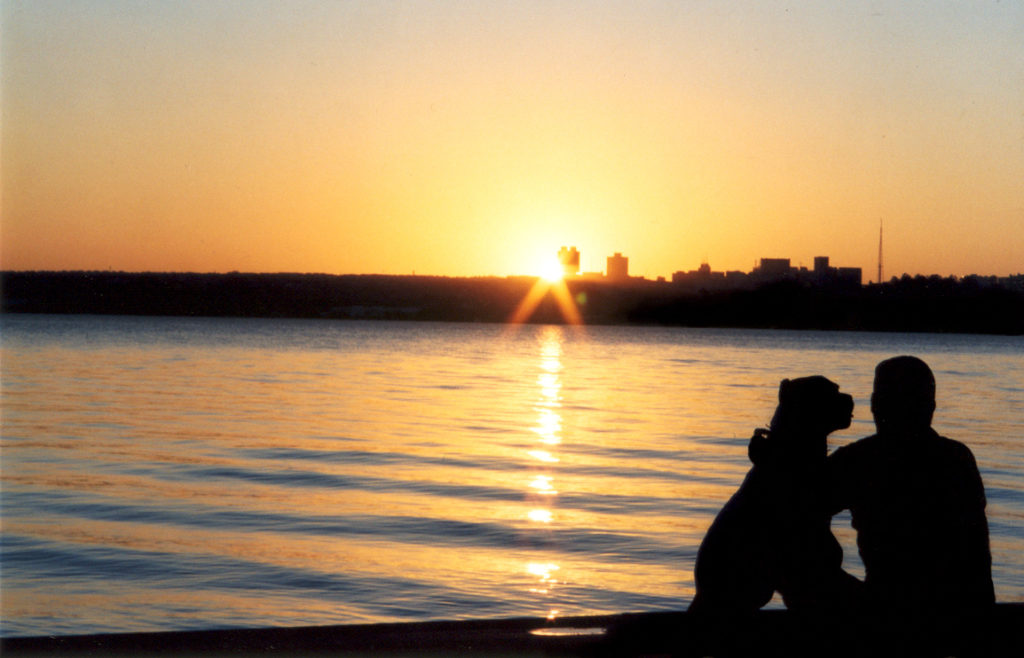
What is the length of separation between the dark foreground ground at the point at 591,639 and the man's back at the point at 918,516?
0.10m

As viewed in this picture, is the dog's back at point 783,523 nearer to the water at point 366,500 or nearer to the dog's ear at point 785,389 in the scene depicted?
the dog's ear at point 785,389

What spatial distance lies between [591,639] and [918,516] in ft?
4.03

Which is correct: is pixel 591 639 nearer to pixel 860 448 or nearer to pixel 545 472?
pixel 860 448

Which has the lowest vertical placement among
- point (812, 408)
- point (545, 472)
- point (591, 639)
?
point (545, 472)

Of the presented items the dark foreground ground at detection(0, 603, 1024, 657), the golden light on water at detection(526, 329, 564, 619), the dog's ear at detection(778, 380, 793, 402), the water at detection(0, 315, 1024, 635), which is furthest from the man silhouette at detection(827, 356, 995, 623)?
the water at detection(0, 315, 1024, 635)

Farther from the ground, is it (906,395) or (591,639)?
(906,395)

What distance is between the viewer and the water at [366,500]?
31.1 feet

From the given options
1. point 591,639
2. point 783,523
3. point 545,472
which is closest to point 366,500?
point 545,472

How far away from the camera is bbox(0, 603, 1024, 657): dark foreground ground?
3.60 metres

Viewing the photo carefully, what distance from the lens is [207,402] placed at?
31.2 m

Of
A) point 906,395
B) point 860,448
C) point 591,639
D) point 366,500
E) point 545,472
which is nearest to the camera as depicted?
point 906,395

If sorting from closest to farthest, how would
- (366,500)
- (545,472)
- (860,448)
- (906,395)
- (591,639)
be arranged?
(906,395) < (860,448) < (591,639) < (366,500) < (545,472)

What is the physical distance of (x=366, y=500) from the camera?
14.5 meters

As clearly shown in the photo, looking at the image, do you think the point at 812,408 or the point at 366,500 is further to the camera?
the point at 366,500
